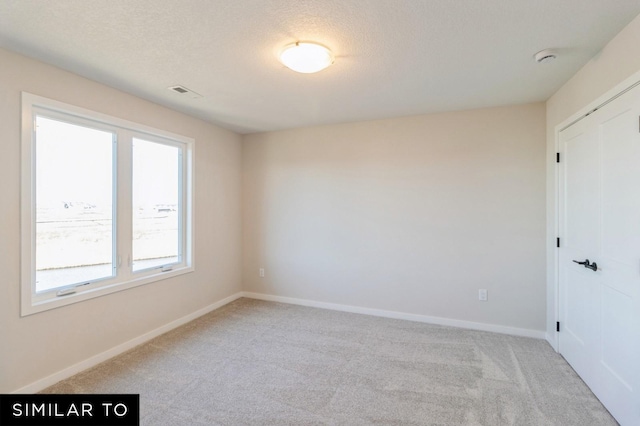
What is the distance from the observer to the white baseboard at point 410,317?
322cm

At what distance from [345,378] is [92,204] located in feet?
8.97

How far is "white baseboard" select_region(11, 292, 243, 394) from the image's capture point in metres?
2.24

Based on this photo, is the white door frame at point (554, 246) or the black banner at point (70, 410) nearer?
the black banner at point (70, 410)

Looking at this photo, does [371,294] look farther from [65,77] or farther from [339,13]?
[65,77]

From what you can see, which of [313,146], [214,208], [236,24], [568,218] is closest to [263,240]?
[214,208]

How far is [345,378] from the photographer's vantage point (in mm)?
2430

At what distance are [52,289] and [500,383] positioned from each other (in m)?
3.71

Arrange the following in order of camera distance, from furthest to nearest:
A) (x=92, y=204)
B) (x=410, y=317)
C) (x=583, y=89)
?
1. (x=410, y=317)
2. (x=92, y=204)
3. (x=583, y=89)

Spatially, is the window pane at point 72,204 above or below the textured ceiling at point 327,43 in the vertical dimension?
below

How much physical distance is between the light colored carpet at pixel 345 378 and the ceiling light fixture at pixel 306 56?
2463 mm

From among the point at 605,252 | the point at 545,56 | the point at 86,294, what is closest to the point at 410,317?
the point at 605,252

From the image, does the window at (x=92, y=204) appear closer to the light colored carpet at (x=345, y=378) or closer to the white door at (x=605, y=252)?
the light colored carpet at (x=345, y=378)

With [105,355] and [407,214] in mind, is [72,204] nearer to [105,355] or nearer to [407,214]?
[105,355]

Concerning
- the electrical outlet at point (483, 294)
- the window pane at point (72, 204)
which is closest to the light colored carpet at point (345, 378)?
the electrical outlet at point (483, 294)
